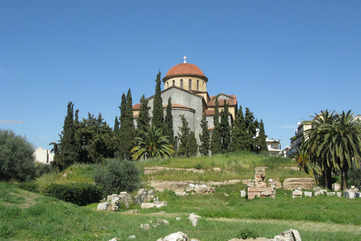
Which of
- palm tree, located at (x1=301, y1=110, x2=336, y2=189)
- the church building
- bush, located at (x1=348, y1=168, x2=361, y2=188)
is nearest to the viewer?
palm tree, located at (x1=301, y1=110, x2=336, y2=189)

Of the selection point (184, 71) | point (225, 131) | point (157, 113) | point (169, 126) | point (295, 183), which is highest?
point (184, 71)

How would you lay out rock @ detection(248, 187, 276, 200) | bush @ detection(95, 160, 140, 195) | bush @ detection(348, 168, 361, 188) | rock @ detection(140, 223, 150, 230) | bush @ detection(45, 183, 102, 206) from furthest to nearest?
bush @ detection(348, 168, 361, 188) → bush @ detection(95, 160, 140, 195) → rock @ detection(248, 187, 276, 200) → bush @ detection(45, 183, 102, 206) → rock @ detection(140, 223, 150, 230)

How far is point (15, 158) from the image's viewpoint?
29.2 meters

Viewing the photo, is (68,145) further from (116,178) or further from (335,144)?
(335,144)

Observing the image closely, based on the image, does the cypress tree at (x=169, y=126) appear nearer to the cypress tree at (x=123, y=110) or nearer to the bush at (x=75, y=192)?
the cypress tree at (x=123, y=110)

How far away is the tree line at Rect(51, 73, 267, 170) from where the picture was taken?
3960cm

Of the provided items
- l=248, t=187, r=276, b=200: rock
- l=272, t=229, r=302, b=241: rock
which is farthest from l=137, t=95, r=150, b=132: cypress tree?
l=272, t=229, r=302, b=241: rock

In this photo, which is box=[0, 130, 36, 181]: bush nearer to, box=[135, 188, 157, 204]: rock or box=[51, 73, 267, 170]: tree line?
box=[51, 73, 267, 170]: tree line

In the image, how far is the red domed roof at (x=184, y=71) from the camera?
5301 centimetres

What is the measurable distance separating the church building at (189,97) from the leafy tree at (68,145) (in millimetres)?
10448

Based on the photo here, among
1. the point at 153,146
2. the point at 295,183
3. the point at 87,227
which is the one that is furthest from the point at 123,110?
the point at 87,227

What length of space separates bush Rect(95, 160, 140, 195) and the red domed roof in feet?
102

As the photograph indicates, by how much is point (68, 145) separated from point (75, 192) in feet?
72.6

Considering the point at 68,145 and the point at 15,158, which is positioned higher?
the point at 68,145
